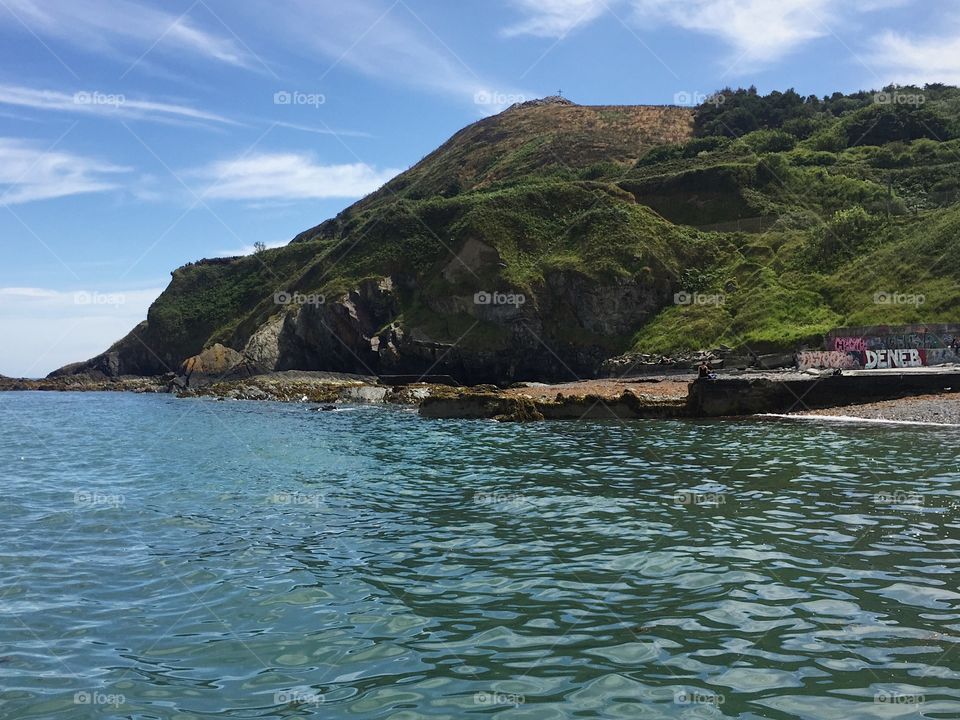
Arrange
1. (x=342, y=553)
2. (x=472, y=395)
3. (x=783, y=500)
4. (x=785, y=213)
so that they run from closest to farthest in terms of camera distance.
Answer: (x=342, y=553) → (x=783, y=500) → (x=472, y=395) → (x=785, y=213)

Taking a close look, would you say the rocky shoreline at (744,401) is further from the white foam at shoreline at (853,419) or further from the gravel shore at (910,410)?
the white foam at shoreline at (853,419)

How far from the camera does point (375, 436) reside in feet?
109

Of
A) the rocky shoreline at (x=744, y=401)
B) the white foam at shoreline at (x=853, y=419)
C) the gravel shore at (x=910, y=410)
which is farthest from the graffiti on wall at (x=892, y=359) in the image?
the white foam at shoreline at (x=853, y=419)

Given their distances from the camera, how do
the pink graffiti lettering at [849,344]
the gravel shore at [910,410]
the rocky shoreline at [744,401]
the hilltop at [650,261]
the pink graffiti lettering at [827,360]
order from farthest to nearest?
the hilltop at [650,261], the pink graffiti lettering at [849,344], the pink graffiti lettering at [827,360], the rocky shoreline at [744,401], the gravel shore at [910,410]

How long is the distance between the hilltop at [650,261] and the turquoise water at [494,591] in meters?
46.3

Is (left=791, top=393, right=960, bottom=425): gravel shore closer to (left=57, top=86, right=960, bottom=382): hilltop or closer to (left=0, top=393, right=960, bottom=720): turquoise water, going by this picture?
(left=0, top=393, right=960, bottom=720): turquoise water

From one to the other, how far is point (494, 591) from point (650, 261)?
75116 mm

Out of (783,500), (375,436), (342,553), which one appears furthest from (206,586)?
(375,436)

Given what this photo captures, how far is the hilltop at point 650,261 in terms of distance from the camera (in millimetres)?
65188

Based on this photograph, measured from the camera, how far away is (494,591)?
10.0m

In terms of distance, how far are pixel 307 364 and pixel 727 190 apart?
62.5m

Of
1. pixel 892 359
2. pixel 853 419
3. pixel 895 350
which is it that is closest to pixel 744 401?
pixel 853 419

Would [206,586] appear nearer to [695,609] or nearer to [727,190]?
[695,609]

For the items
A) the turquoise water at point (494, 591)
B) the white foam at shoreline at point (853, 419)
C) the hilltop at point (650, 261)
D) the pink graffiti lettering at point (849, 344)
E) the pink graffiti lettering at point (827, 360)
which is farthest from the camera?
the hilltop at point (650, 261)
